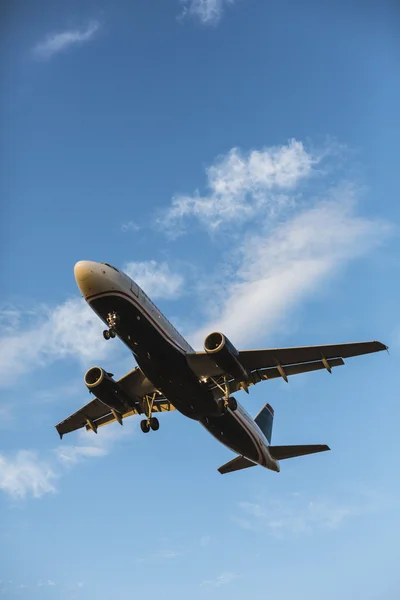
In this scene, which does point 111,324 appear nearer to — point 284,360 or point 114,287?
point 114,287

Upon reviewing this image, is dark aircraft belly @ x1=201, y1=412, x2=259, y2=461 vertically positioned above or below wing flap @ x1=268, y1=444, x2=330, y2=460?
above

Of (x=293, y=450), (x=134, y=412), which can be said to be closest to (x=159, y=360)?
(x=134, y=412)

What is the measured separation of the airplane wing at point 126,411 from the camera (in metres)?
35.0

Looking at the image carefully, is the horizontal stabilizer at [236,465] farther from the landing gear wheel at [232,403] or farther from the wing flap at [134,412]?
the landing gear wheel at [232,403]

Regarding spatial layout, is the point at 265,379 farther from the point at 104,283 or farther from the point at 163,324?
the point at 104,283

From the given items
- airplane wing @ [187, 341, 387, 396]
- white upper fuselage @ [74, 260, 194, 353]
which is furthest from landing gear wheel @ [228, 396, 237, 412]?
white upper fuselage @ [74, 260, 194, 353]

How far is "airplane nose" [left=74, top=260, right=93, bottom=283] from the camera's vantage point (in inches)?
1075

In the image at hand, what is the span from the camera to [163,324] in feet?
99.0

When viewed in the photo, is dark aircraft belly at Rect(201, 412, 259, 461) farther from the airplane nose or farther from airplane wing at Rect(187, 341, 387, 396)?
the airplane nose

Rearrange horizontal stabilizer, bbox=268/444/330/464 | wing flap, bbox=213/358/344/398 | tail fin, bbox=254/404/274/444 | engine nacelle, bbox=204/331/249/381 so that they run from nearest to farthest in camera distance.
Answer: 1. engine nacelle, bbox=204/331/249/381
2. wing flap, bbox=213/358/344/398
3. horizontal stabilizer, bbox=268/444/330/464
4. tail fin, bbox=254/404/274/444

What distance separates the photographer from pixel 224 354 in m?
29.8

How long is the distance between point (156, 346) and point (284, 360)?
7326mm

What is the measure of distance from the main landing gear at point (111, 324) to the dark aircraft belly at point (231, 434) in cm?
856

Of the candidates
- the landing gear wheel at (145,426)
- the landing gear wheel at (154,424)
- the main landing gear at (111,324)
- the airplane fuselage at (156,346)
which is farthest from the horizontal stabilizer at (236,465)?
the main landing gear at (111,324)
